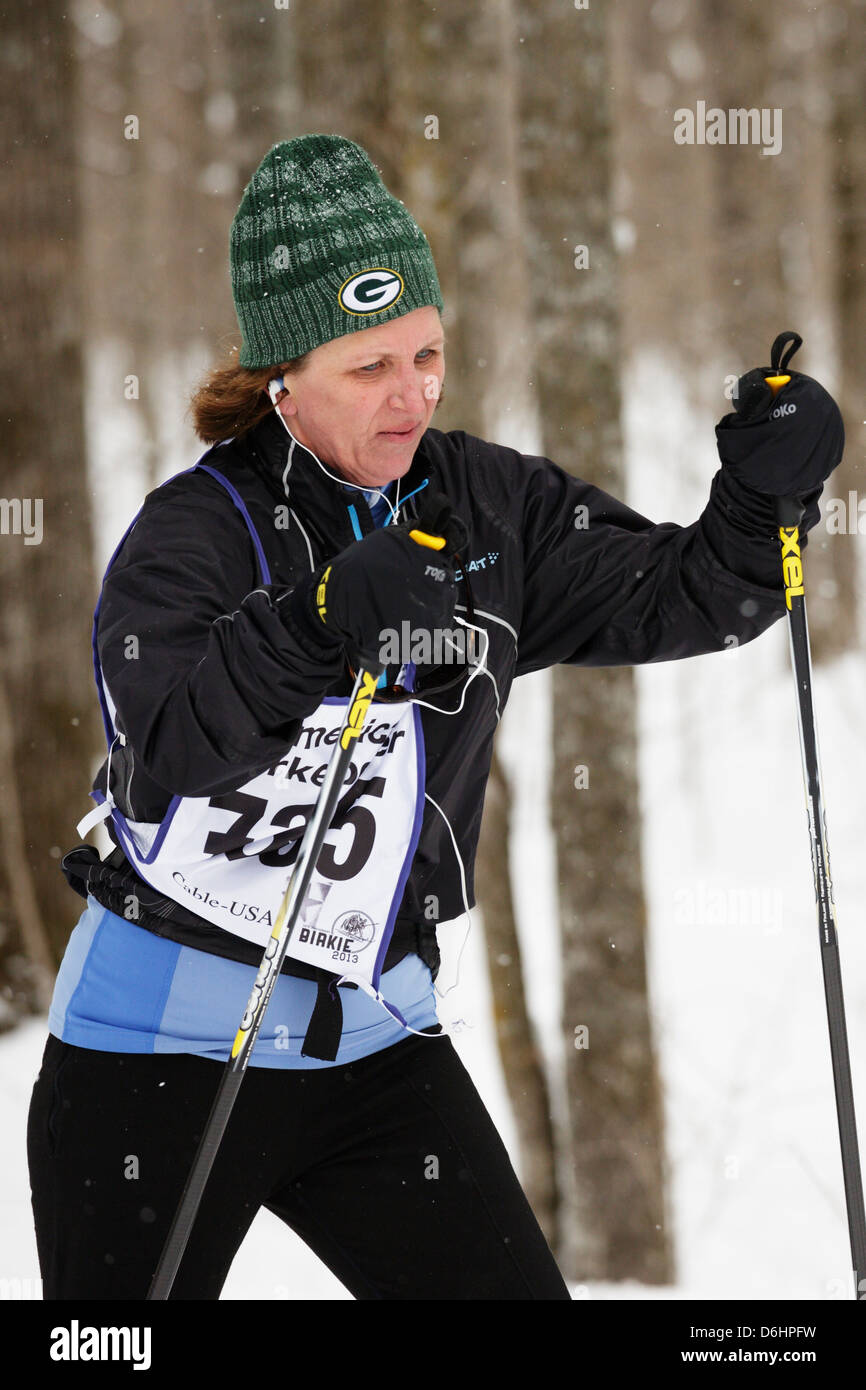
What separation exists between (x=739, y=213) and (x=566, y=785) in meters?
5.98

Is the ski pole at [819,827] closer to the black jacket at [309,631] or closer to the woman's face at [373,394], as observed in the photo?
the black jacket at [309,631]

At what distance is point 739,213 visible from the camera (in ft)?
29.5

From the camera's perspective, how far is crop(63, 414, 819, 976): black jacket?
5.70 ft

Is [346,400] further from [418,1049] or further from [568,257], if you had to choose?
[568,257]

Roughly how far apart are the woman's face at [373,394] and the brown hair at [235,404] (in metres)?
0.09

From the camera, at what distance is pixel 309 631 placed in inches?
67.1

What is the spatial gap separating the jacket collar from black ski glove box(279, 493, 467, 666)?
1.32ft

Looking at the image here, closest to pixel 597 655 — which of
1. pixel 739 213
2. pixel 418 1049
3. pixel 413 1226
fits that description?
pixel 418 1049

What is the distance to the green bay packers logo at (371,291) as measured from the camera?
213cm

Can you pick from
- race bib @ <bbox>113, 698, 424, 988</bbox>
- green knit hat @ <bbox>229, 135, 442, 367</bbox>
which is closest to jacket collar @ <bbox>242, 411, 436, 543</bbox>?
green knit hat @ <bbox>229, 135, 442, 367</bbox>
